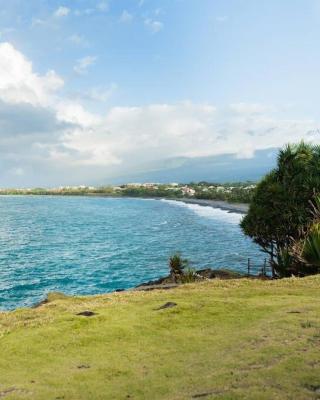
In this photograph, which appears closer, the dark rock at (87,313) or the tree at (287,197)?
the dark rock at (87,313)

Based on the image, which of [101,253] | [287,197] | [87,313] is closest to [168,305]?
[87,313]

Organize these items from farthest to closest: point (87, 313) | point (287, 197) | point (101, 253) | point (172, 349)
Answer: point (101, 253) < point (287, 197) < point (87, 313) < point (172, 349)

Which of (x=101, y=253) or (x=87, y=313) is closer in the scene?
(x=87, y=313)

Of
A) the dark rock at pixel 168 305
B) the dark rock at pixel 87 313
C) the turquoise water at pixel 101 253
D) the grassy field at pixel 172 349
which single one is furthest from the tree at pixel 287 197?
the dark rock at pixel 87 313

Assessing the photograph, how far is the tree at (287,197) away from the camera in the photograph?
112 feet

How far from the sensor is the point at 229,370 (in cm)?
882

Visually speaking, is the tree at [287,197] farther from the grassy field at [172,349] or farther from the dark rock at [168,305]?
the dark rock at [168,305]

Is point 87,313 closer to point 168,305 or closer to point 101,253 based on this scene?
point 168,305

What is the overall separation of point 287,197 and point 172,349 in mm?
25683

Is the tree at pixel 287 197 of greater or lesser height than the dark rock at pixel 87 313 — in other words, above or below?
above

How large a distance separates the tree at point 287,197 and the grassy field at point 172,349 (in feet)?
59.9

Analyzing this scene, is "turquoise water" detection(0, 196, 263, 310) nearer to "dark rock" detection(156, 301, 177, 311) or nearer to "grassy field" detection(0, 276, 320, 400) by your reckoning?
"dark rock" detection(156, 301, 177, 311)

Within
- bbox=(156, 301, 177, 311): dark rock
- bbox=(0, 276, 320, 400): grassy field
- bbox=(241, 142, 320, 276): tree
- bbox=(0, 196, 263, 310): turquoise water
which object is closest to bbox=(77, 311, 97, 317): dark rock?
bbox=(0, 276, 320, 400): grassy field

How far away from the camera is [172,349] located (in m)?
10.9
